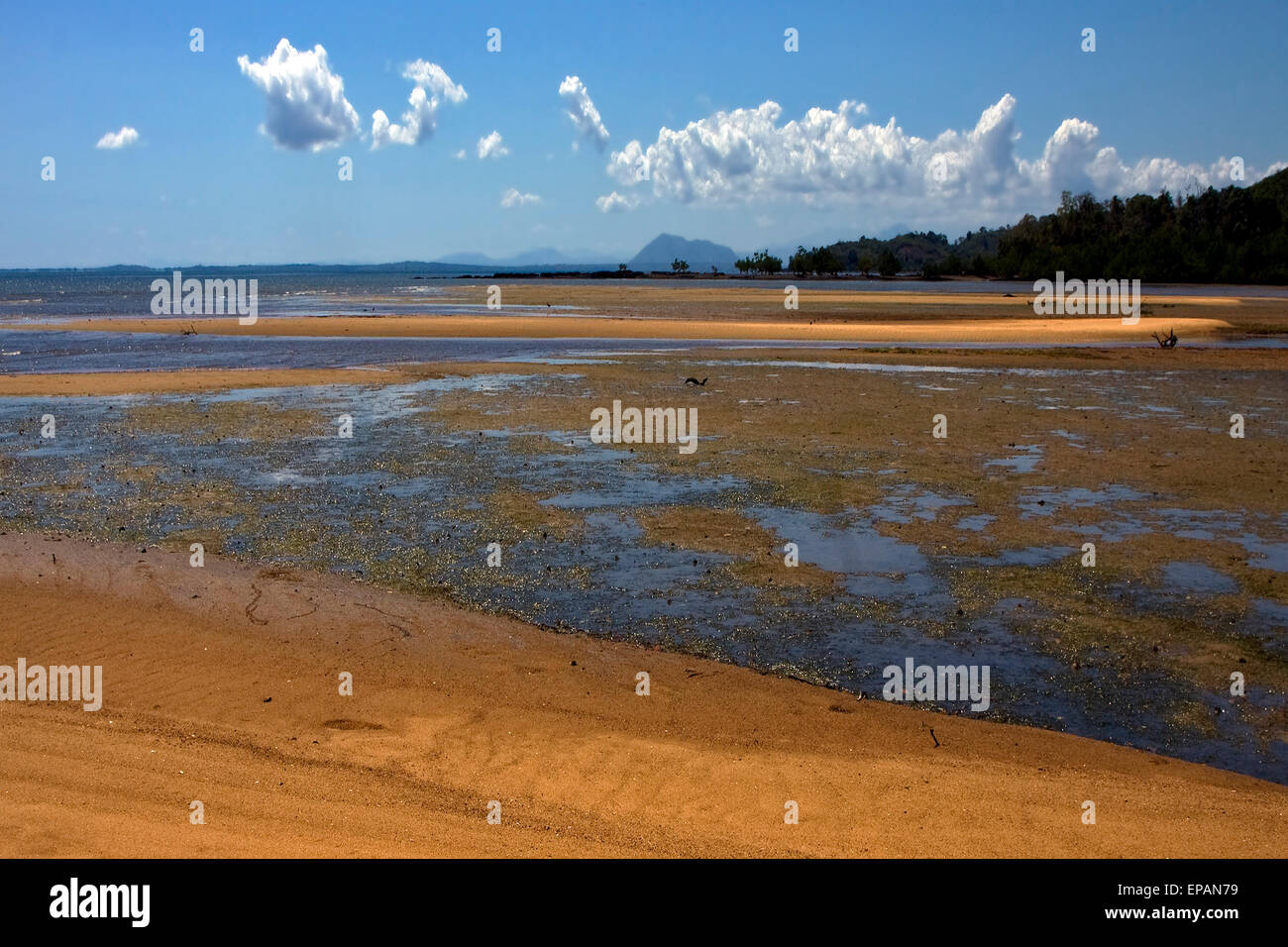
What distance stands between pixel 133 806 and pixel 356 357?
32970 mm

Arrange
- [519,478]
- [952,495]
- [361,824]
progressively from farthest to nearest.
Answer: [519,478]
[952,495]
[361,824]

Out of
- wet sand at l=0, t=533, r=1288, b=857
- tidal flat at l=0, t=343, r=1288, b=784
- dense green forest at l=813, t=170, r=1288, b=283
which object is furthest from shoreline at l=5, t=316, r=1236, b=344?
dense green forest at l=813, t=170, r=1288, b=283

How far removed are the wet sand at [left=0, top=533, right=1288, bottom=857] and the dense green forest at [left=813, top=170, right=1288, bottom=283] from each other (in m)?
128

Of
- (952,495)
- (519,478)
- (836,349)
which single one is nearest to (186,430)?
(519,478)

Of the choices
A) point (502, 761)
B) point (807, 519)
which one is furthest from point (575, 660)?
point (807, 519)

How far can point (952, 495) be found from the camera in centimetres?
1530

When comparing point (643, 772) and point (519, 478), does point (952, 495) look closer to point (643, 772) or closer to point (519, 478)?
point (519, 478)

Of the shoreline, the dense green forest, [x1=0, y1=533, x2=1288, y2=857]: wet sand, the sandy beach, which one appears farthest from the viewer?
the dense green forest

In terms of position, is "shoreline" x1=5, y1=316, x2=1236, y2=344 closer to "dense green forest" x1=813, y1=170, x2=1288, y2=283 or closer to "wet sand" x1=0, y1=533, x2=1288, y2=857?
"wet sand" x1=0, y1=533, x2=1288, y2=857

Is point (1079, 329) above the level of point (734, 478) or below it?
above

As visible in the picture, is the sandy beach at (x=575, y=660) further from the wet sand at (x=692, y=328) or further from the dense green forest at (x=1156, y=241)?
the dense green forest at (x=1156, y=241)

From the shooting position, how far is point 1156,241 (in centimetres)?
12800

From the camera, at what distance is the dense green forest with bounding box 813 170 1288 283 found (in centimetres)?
12094

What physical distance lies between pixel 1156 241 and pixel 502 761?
140 metres
